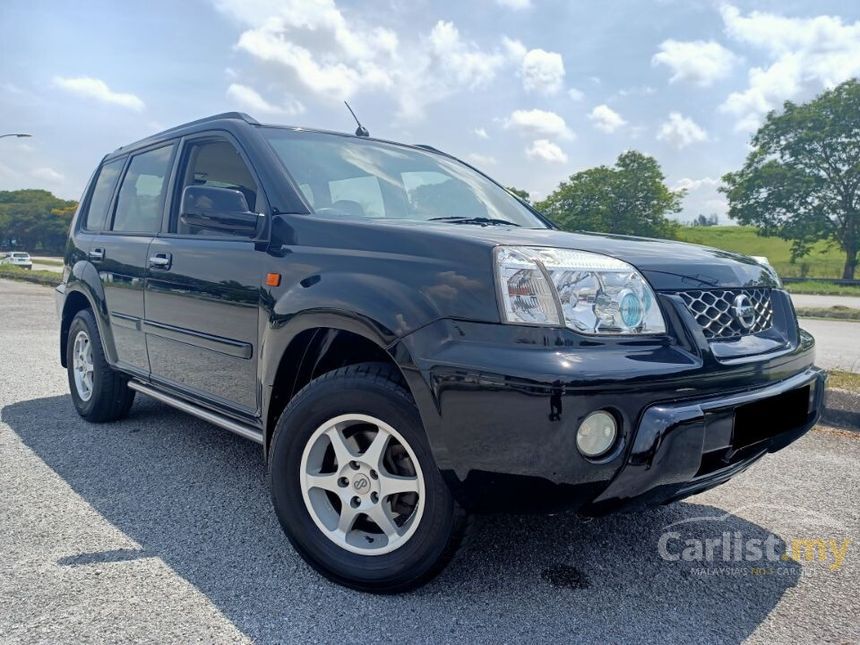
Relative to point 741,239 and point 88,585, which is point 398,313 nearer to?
point 88,585

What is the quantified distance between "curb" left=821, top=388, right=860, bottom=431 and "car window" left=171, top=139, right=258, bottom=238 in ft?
13.2

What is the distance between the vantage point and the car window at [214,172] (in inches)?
115

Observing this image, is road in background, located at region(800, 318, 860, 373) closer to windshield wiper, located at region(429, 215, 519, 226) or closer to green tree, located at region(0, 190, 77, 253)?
windshield wiper, located at region(429, 215, 519, 226)

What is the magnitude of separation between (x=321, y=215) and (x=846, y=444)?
3.61 m

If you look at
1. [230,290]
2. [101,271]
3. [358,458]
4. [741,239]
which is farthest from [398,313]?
[741,239]

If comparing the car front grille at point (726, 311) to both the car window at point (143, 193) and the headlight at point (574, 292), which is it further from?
the car window at point (143, 193)

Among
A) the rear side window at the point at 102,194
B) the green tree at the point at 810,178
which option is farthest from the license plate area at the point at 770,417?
the green tree at the point at 810,178

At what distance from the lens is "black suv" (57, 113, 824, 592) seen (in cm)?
186

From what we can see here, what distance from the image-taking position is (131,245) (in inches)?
144

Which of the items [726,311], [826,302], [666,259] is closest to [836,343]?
[726,311]

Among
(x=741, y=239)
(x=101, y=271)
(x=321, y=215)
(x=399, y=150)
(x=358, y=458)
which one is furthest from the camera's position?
(x=741, y=239)

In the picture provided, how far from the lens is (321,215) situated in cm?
260

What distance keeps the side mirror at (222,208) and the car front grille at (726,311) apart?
1689mm

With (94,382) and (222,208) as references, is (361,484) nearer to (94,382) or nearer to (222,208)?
(222,208)
